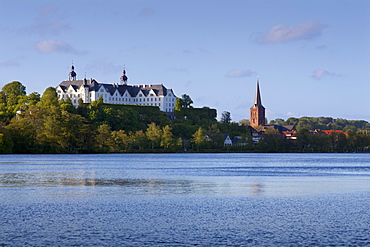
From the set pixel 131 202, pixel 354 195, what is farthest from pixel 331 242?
pixel 354 195

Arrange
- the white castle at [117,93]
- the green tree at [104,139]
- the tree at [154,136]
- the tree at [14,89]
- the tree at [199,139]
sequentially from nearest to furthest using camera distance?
the green tree at [104,139], the tree at [154,136], the tree at [14,89], the tree at [199,139], the white castle at [117,93]

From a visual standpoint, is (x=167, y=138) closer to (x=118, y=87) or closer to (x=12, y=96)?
(x=12, y=96)

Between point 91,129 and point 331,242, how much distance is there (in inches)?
3637

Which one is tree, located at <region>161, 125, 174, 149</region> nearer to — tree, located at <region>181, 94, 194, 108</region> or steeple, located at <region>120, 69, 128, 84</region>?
tree, located at <region>181, 94, 194, 108</region>

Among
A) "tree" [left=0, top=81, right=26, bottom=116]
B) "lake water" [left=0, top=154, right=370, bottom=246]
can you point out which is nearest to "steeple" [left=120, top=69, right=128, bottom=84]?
"tree" [left=0, top=81, right=26, bottom=116]

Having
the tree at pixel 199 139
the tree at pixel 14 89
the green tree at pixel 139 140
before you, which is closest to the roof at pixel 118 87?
the tree at pixel 14 89

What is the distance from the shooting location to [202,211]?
22.1 m

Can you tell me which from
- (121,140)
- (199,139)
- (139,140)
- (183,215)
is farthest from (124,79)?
(183,215)

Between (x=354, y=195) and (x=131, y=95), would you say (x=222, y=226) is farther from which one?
(x=131, y=95)

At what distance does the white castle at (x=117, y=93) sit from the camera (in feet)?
538

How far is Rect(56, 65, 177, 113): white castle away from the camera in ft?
538

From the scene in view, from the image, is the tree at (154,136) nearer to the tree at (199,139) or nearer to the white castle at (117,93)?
the tree at (199,139)

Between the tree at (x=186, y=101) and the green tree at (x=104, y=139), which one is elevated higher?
the tree at (x=186, y=101)

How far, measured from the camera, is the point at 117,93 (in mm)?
169250
